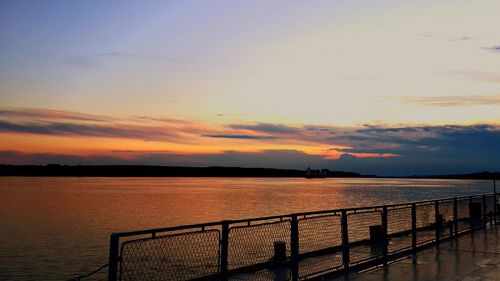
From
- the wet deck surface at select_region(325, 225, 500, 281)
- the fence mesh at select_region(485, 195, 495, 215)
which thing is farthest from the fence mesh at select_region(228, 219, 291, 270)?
the fence mesh at select_region(485, 195, 495, 215)

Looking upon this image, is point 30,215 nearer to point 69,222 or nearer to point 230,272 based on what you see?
point 69,222

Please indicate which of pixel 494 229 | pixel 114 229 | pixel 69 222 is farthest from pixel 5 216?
pixel 494 229

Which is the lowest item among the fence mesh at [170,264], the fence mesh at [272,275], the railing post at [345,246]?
the fence mesh at [170,264]

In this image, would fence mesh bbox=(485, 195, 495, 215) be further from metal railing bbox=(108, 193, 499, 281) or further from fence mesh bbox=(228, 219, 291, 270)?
fence mesh bbox=(228, 219, 291, 270)

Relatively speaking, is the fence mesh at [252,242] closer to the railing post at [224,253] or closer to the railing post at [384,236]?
the railing post at [224,253]

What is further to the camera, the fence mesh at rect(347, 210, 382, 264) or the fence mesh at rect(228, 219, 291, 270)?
the fence mesh at rect(347, 210, 382, 264)

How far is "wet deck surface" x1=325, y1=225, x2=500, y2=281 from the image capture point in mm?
9281

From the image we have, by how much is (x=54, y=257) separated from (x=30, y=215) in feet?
108

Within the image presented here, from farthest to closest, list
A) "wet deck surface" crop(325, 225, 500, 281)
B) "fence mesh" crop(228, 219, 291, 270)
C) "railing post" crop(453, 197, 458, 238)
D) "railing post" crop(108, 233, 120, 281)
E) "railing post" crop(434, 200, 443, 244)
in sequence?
"railing post" crop(453, 197, 458, 238) → "railing post" crop(434, 200, 443, 244) → "wet deck surface" crop(325, 225, 500, 281) → "fence mesh" crop(228, 219, 291, 270) → "railing post" crop(108, 233, 120, 281)

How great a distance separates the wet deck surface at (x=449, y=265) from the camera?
9.28m

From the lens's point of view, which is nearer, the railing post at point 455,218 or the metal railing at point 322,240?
the metal railing at point 322,240

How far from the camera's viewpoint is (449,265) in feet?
34.3

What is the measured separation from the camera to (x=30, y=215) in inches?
2276

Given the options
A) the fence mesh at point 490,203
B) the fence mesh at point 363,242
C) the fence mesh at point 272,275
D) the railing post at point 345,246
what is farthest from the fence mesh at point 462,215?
the fence mesh at point 272,275
